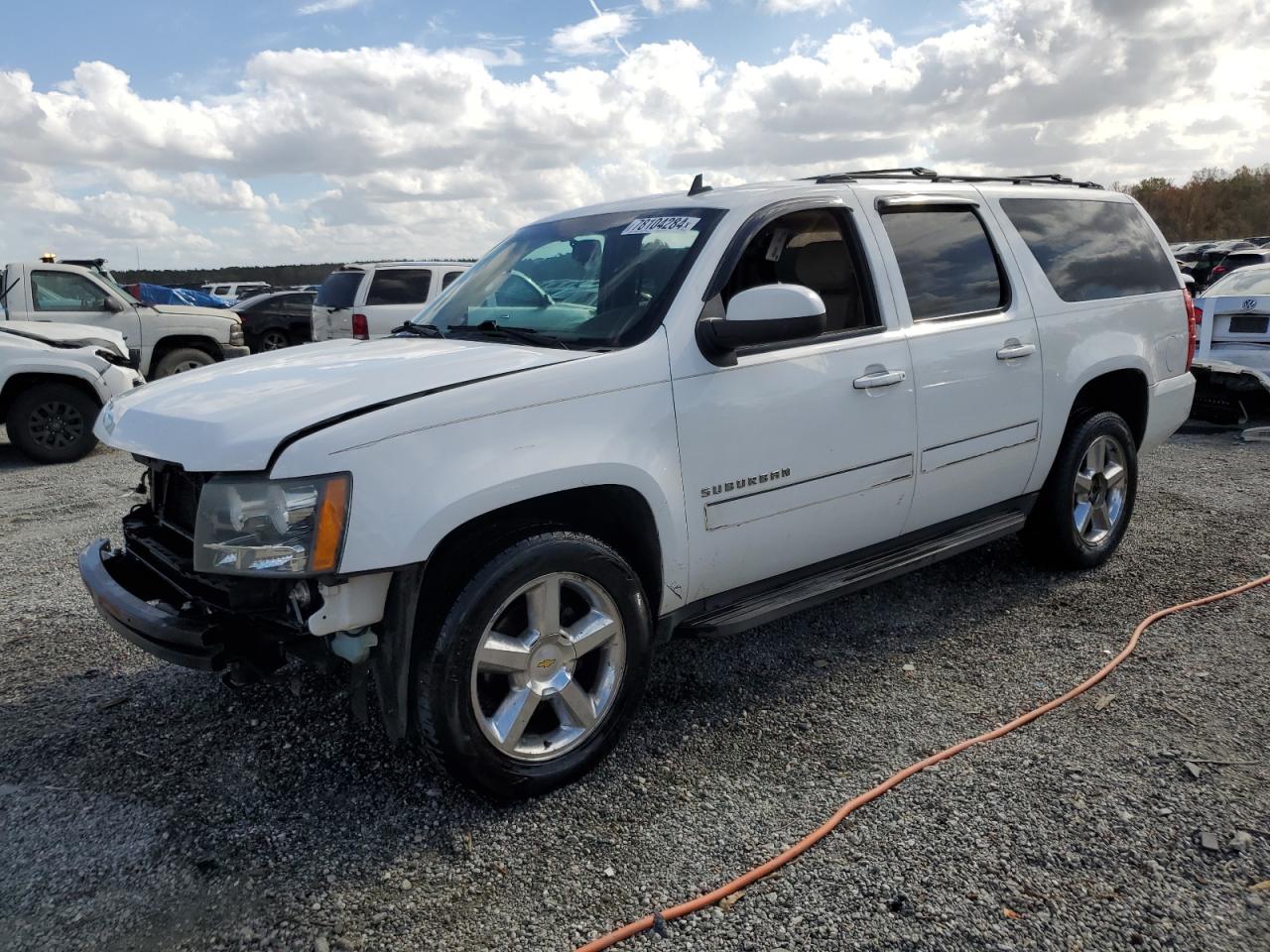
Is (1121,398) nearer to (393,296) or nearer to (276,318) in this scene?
(393,296)

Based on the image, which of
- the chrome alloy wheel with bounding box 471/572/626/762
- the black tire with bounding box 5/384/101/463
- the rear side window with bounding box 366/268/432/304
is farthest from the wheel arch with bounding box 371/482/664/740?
the rear side window with bounding box 366/268/432/304

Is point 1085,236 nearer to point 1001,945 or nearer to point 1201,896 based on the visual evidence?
point 1201,896

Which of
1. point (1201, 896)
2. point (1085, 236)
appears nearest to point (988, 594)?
point (1085, 236)

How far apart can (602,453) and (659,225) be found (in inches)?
44.7

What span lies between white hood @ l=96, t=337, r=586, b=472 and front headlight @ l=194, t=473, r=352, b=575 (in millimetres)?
83

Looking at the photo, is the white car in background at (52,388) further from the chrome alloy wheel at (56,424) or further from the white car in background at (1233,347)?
the white car in background at (1233,347)

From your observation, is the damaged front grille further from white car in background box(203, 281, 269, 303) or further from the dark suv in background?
white car in background box(203, 281, 269, 303)

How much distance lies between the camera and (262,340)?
1820 cm

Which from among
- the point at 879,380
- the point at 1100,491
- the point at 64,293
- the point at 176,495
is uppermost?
the point at 64,293

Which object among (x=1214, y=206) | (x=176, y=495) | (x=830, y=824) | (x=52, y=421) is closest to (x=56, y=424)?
(x=52, y=421)

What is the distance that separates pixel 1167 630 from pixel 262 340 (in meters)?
17.2

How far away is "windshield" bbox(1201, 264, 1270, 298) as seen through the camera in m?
9.78

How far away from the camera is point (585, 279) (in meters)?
3.63

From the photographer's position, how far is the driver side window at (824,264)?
3676 millimetres
